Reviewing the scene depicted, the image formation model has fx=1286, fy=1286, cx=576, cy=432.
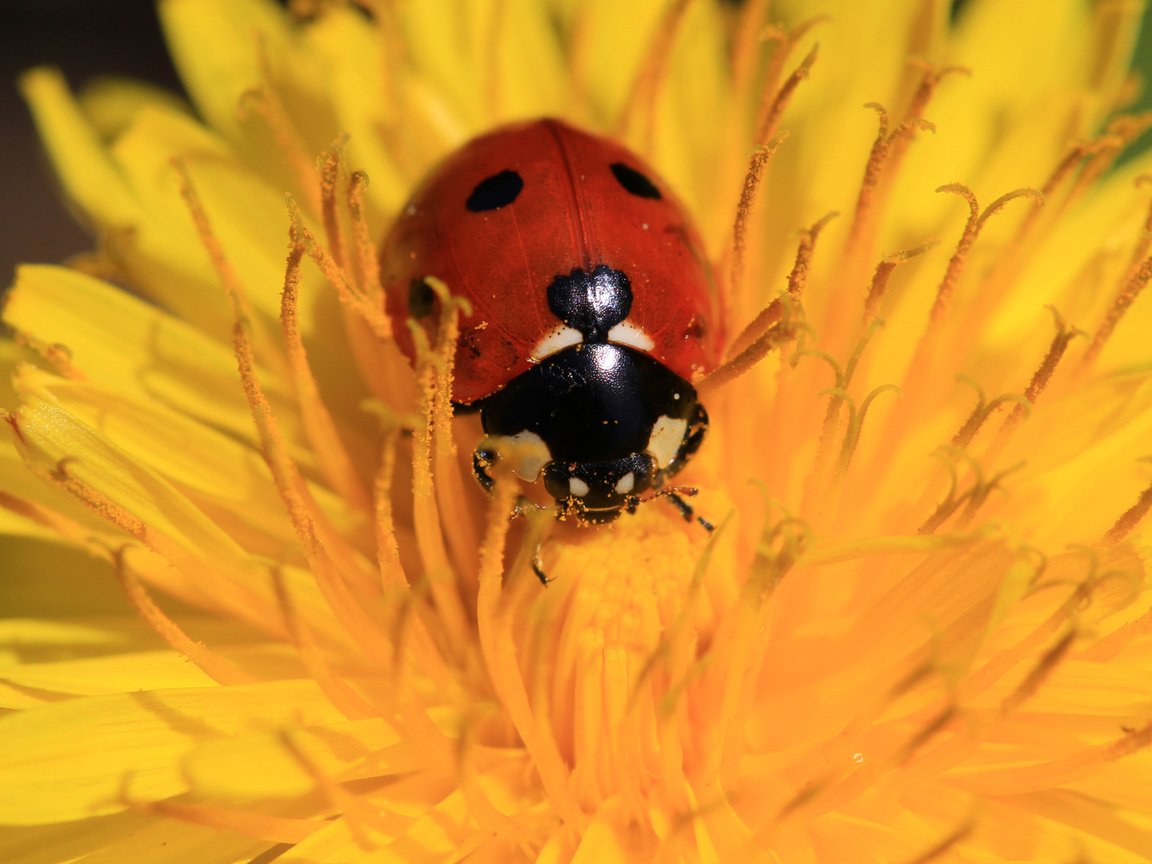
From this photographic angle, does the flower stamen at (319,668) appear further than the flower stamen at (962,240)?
No

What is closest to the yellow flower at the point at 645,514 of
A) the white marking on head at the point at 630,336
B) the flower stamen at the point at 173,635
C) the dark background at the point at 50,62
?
the flower stamen at the point at 173,635

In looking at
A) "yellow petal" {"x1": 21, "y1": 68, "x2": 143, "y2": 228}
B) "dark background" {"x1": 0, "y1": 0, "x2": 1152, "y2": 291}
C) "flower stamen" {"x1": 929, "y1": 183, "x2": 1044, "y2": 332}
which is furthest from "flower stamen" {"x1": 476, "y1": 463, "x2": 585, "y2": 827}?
"dark background" {"x1": 0, "y1": 0, "x2": 1152, "y2": 291}

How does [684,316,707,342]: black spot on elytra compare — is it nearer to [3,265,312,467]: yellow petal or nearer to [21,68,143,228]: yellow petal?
[3,265,312,467]: yellow petal

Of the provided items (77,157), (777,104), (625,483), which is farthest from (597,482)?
(77,157)

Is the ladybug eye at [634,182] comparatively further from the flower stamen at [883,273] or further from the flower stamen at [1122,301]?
the flower stamen at [1122,301]

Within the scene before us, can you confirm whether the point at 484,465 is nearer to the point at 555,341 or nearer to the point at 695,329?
the point at 555,341

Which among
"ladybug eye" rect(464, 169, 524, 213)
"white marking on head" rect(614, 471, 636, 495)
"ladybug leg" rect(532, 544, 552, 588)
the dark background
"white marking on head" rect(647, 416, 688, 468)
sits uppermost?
the dark background

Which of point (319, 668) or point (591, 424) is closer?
point (319, 668)
